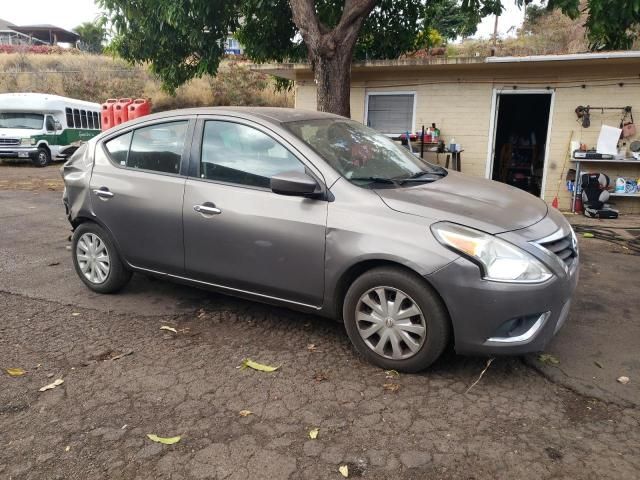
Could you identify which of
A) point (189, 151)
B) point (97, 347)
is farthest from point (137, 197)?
point (97, 347)

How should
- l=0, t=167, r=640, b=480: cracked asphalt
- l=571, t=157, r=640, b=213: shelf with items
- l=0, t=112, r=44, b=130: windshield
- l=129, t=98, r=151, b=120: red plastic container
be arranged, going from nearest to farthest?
l=0, t=167, r=640, b=480: cracked asphalt
l=571, t=157, r=640, b=213: shelf with items
l=129, t=98, r=151, b=120: red plastic container
l=0, t=112, r=44, b=130: windshield

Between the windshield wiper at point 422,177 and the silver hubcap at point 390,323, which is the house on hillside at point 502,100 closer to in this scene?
the windshield wiper at point 422,177

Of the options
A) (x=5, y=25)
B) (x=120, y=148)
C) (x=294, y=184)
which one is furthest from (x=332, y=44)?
(x=5, y=25)

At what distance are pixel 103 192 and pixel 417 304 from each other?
2904 millimetres

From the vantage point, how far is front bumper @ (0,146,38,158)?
18.8m

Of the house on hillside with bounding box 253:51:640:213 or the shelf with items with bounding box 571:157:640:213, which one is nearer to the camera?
the shelf with items with bounding box 571:157:640:213

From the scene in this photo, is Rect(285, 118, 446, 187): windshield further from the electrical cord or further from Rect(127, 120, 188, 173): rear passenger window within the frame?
the electrical cord

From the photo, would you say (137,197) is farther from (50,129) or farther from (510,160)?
(50,129)

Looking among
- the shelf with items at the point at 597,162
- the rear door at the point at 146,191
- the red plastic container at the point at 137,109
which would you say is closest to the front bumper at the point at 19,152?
the red plastic container at the point at 137,109

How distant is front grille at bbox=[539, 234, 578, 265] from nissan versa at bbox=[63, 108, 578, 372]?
12 millimetres

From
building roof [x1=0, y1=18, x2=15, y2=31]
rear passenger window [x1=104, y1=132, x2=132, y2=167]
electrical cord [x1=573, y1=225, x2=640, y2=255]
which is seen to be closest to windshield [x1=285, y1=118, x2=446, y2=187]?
rear passenger window [x1=104, y1=132, x2=132, y2=167]

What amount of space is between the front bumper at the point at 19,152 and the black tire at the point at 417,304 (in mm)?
18643

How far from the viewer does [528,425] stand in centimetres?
293

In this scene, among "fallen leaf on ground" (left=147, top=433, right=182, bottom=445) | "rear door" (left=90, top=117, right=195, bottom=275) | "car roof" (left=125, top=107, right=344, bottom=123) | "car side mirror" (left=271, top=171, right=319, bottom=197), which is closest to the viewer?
"fallen leaf on ground" (left=147, top=433, right=182, bottom=445)
